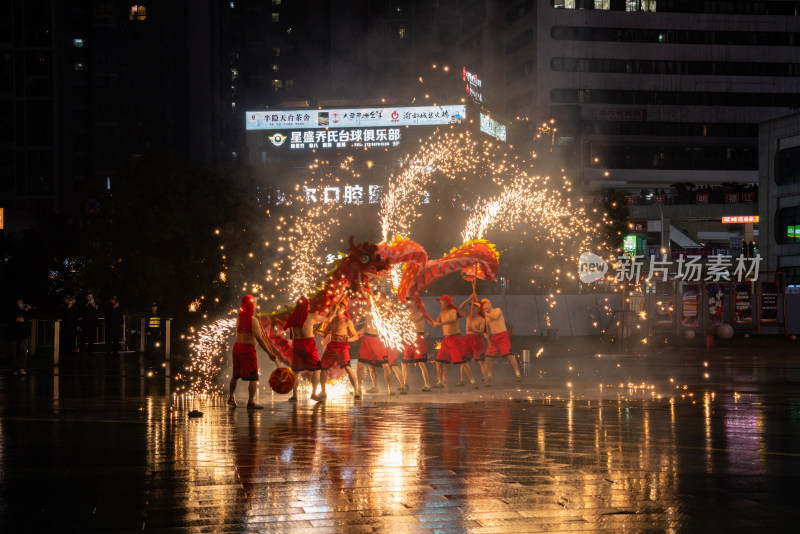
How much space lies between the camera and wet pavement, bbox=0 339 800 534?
6203mm

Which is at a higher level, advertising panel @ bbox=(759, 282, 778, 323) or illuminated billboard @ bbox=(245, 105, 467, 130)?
illuminated billboard @ bbox=(245, 105, 467, 130)

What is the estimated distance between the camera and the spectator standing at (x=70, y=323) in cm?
2822

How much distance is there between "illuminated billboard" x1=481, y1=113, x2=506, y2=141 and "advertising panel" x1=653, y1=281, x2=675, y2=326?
1212 inches

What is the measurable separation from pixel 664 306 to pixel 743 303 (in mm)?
3014

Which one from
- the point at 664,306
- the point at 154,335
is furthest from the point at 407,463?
the point at 664,306

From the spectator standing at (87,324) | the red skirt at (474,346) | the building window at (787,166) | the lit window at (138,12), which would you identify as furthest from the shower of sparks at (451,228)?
the lit window at (138,12)

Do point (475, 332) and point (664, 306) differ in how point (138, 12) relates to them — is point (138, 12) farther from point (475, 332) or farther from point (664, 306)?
point (475, 332)

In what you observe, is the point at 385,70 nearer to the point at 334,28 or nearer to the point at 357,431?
the point at 334,28

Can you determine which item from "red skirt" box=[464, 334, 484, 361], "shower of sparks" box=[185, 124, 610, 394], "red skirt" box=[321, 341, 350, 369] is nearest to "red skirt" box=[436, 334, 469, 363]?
"red skirt" box=[464, 334, 484, 361]

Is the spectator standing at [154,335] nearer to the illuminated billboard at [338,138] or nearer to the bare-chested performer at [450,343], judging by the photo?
the bare-chested performer at [450,343]

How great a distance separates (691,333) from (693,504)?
27.7m

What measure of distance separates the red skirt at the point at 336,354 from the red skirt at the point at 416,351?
1811 mm

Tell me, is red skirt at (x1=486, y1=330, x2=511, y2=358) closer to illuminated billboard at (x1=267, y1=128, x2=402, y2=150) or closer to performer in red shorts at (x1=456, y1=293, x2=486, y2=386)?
performer in red shorts at (x1=456, y1=293, x2=486, y2=386)

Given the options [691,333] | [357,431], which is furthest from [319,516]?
[691,333]
